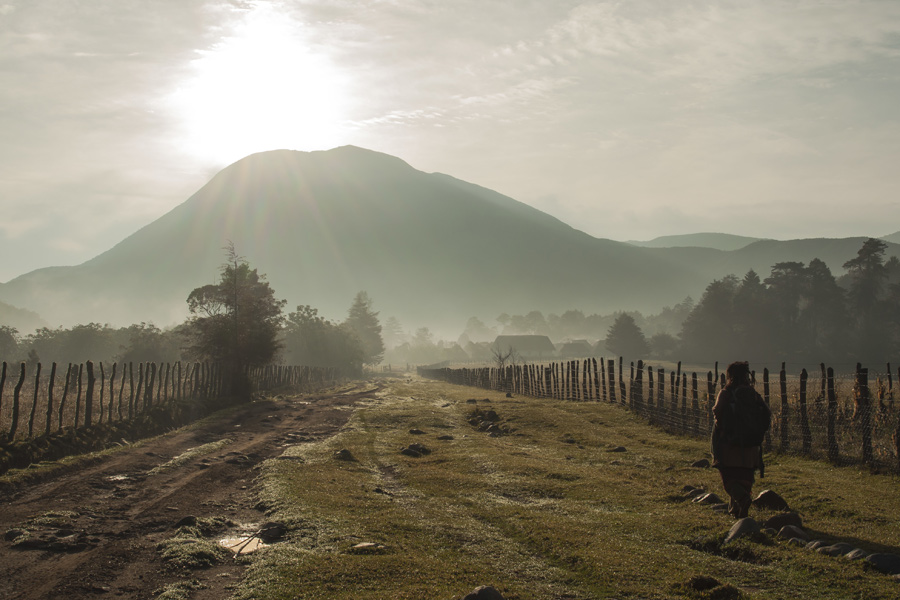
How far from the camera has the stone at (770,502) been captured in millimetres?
11781

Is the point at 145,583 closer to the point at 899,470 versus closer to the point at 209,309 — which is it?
the point at 899,470

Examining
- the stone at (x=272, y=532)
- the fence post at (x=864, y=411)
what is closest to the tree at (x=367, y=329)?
the fence post at (x=864, y=411)

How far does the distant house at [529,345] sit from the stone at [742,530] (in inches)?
7112

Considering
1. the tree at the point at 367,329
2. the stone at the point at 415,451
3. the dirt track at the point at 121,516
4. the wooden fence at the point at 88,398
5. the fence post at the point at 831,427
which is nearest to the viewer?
the dirt track at the point at 121,516

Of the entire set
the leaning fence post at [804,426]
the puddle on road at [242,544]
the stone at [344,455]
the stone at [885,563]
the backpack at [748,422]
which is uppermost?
the backpack at [748,422]

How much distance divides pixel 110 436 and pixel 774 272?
5194 inches

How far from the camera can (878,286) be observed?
10862 centimetres

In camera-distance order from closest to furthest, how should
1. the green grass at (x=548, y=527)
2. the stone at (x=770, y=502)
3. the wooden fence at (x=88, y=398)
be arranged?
the green grass at (x=548, y=527)
the stone at (x=770, y=502)
the wooden fence at (x=88, y=398)

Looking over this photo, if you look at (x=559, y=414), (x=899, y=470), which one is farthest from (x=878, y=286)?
(x=899, y=470)

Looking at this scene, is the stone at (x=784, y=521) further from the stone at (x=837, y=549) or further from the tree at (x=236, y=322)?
the tree at (x=236, y=322)

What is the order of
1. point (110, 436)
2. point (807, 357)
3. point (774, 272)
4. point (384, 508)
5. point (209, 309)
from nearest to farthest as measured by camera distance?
point (384, 508) < point (110, 436) < point (209, 309) < point (807, 357) < point (774, 272)

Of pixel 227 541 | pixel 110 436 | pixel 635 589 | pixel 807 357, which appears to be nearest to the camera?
pixel 635 589

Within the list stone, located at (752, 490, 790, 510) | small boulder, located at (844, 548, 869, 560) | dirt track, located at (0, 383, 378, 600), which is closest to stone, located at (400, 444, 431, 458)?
dirt track, located at (0, 383, 378, 600)

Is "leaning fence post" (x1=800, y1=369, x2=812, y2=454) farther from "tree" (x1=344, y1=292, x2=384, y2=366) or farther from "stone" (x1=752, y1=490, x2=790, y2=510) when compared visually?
"tree" (x1=344, y1=292, x2=384, y2=366)
